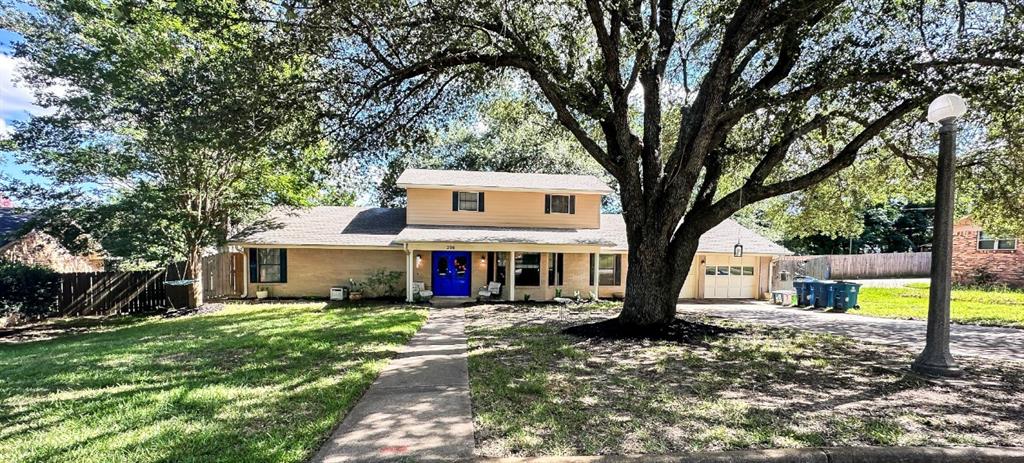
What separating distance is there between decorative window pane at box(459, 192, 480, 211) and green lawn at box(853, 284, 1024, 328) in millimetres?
13057

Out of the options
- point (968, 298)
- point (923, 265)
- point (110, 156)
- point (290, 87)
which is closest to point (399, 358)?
point (290, 87)

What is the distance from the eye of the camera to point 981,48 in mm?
6719

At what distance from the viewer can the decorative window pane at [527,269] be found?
1602cm

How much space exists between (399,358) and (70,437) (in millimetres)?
3595

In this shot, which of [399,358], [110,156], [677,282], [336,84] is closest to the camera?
[399,358]

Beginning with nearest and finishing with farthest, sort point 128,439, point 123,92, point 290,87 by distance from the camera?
point 128,439 < point 290,87 < point 123,92

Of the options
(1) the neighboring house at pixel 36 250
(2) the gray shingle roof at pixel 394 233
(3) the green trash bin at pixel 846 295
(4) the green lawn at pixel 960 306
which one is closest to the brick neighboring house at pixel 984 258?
(4) the green lawn at pixel 960 306

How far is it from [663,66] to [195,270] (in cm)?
1487

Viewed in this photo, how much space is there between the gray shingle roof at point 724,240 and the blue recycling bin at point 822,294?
85.2 inches

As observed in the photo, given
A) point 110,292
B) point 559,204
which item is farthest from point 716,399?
point 110,292

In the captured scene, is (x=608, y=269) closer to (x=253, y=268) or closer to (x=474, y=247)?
(x=474, y=247)

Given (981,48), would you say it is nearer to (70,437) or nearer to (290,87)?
(290,87)

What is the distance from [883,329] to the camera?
10.2m

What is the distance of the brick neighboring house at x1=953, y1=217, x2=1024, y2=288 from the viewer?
21.0 m
